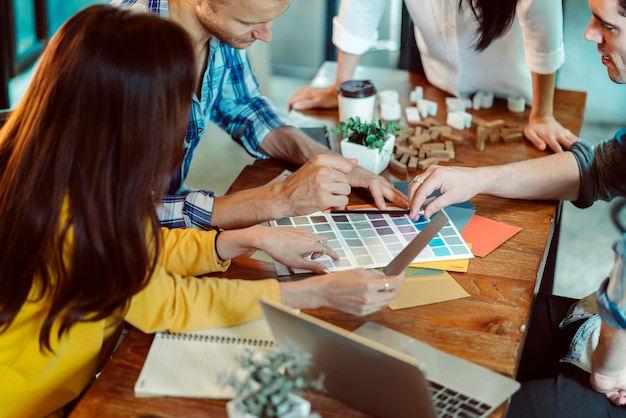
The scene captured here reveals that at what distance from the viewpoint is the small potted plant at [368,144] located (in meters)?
1.87

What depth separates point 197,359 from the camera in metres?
1.27

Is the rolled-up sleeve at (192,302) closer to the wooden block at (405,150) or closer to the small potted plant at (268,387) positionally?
the small potted plant at (268,387)

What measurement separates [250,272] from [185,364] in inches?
12.0

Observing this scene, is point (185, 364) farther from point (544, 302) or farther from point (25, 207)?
point (544, 302)

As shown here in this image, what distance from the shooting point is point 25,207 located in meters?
1.20

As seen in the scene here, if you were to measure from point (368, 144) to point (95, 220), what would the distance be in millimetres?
835

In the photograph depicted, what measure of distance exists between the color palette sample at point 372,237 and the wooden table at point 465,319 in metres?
0.07

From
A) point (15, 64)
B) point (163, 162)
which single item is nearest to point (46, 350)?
point (163, 162)

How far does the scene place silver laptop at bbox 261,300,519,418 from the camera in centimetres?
104

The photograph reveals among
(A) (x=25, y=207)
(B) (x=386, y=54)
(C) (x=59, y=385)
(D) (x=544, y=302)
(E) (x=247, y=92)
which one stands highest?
(A) (x=25, y=207)

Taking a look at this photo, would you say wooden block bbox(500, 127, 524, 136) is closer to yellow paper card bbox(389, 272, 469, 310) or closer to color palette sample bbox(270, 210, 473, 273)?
color palette sample bbox(270, 210, 473, 273)

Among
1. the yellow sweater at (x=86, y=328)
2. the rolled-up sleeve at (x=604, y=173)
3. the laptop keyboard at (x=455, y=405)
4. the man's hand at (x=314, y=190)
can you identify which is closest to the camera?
the laptop keyboard at (x=455, y=405)

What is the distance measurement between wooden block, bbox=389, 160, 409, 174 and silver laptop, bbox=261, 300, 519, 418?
27.5 inches

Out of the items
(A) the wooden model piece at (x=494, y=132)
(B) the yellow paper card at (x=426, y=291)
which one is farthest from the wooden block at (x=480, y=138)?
(B) the yellow paper card at (x=426, y=291)
